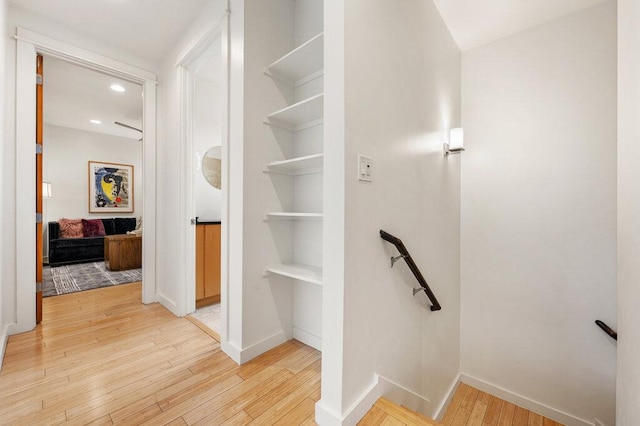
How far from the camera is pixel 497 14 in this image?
2166mm

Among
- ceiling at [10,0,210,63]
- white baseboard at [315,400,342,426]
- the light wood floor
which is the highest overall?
ceiling at [10,0,210,63]

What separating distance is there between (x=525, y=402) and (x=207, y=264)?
335 centimetres

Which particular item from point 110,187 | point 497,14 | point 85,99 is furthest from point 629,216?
point 110,187

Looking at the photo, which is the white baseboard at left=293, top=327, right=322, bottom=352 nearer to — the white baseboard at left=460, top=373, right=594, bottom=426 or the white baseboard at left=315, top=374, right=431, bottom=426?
the white baseboard at left=315, top=374, right=431, bottom=426

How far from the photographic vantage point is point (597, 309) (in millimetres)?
2033

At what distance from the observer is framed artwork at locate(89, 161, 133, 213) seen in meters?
6.02

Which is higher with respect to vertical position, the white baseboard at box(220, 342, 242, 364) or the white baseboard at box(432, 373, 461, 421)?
the white baseboard at box(220, 342, 242, 364)

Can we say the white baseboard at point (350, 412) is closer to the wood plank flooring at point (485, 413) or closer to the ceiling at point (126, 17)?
the wood plank flooring at point (485, 413)

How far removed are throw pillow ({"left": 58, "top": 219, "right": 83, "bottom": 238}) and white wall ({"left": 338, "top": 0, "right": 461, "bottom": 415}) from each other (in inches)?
256

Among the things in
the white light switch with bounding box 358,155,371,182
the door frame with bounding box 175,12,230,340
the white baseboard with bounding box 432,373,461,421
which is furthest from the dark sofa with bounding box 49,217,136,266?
the white baseboard with bounding box 432,373,461,421

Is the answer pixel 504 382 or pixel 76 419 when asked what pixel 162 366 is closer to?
pixel 76 419

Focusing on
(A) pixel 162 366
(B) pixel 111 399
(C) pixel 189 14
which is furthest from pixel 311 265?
(C) pixel 189 14

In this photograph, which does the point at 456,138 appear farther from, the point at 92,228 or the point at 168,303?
the point at 92,228

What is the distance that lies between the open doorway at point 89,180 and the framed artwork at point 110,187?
0.7 inches
